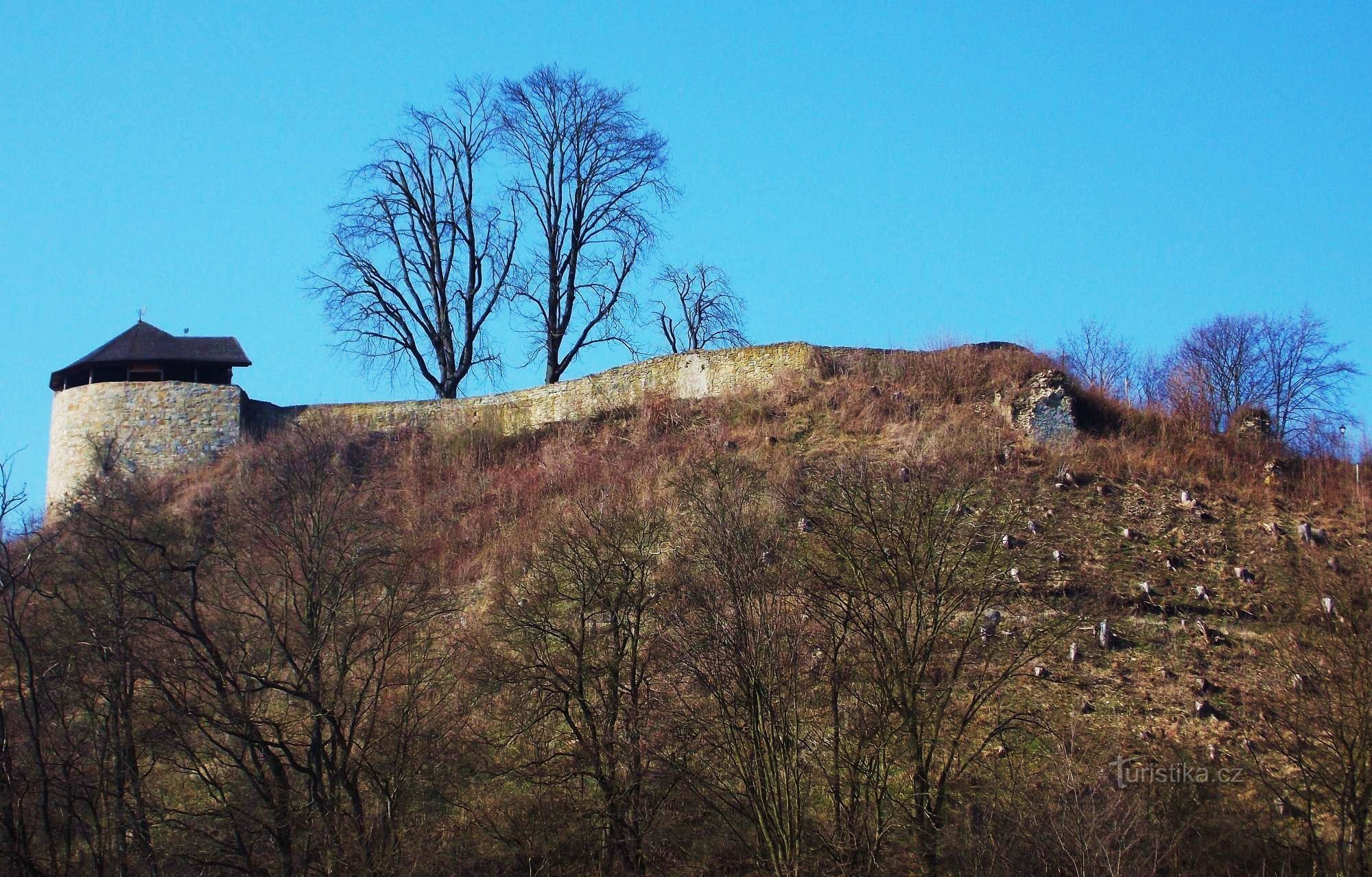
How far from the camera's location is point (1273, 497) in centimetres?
2019

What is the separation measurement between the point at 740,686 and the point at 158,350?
61.4 feet

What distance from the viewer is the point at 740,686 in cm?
1514

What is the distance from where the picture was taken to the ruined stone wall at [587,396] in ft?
82.2

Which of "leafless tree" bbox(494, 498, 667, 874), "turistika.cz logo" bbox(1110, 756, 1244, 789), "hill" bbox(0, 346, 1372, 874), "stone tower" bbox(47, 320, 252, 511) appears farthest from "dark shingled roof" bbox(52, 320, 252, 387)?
"turistika.cz logo" bbox(1110, 756, 1244, 789)

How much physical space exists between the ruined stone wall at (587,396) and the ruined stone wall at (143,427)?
2.21 feet

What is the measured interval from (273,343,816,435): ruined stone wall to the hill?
457 cm

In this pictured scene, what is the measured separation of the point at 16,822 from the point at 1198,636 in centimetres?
1350

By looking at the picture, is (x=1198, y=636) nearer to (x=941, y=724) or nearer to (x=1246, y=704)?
(x=1246, y=704)

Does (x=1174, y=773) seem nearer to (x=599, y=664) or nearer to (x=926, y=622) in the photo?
(x=926, y=622)

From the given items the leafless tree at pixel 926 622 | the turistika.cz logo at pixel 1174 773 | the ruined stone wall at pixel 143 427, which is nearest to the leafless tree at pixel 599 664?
the leafless tree at pixel 926 622

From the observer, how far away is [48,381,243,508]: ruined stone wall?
2736cm

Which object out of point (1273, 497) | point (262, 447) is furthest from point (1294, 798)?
point (262, 447)

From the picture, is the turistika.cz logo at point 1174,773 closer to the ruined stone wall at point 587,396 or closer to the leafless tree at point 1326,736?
the leafless tree at point 1326,736

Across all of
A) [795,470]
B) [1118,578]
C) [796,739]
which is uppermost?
[795,470]
